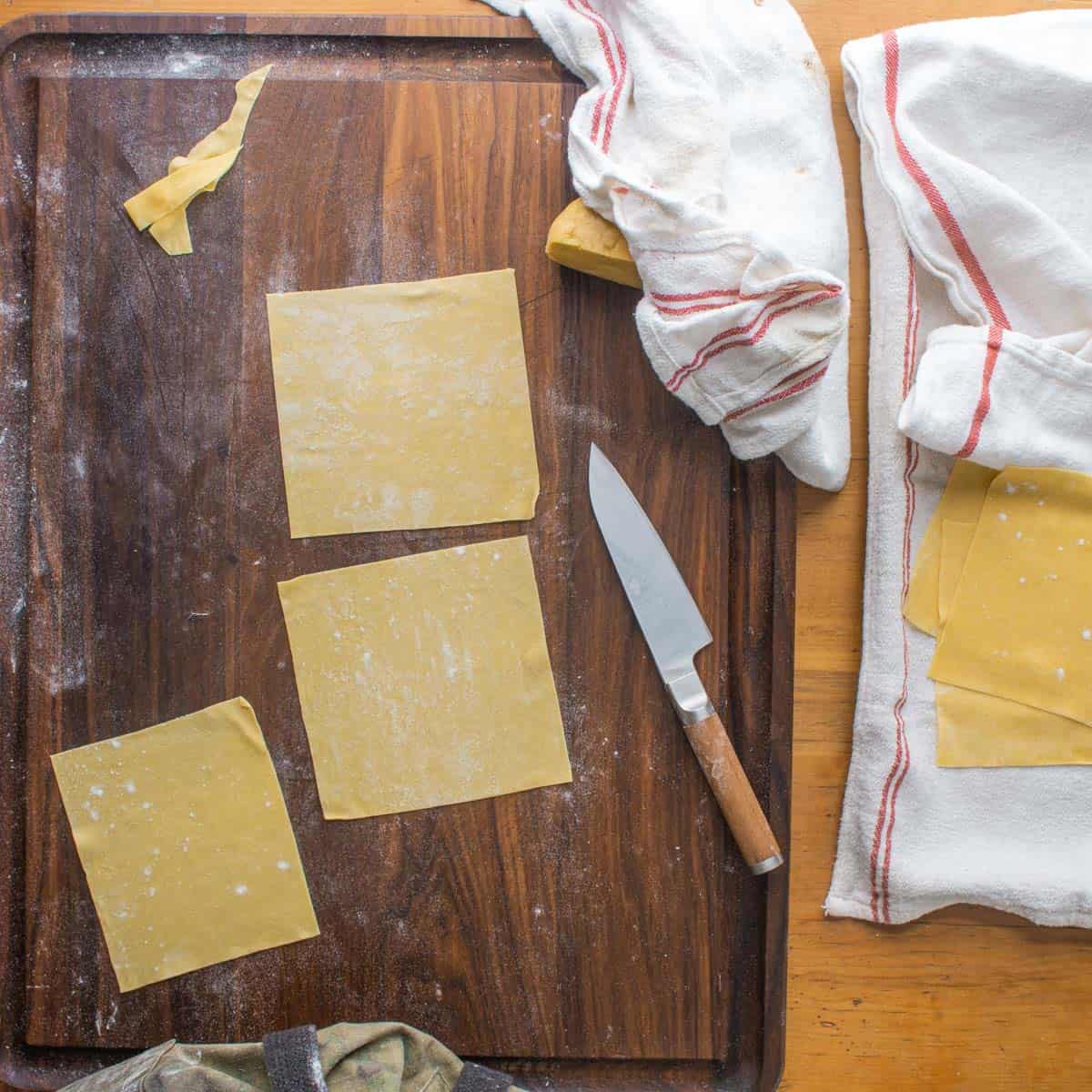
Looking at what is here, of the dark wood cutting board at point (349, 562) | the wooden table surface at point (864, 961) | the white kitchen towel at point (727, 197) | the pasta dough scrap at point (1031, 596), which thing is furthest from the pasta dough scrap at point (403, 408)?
the pasta dough scrap at point (1031, 596)

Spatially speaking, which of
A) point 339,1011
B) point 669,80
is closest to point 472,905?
point 339,1011

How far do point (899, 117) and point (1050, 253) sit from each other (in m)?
0.16

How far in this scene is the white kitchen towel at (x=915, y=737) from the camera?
2.30 feet

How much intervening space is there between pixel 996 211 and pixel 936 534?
0.83 ft

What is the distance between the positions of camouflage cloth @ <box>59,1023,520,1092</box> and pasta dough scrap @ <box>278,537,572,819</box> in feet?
0.54

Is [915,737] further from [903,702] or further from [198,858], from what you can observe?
[198,858]

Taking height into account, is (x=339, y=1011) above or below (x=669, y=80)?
below

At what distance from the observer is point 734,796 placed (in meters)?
0.68

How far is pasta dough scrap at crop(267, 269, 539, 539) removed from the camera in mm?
695

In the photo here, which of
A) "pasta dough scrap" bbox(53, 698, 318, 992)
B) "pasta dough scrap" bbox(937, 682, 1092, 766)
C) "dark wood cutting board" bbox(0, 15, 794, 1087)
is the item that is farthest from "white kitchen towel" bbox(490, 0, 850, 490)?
"pasta dough scrap" bbox(53, 698, 318, 992)

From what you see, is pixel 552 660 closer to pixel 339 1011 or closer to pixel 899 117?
pixel 339 1011

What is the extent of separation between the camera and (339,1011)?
71 centimetres

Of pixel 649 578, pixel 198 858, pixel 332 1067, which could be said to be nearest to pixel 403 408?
pixel 649 578

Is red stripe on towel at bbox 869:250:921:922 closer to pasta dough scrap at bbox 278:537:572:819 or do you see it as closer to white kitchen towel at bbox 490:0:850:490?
white kitchen towel at bbox 490:0:850:490
